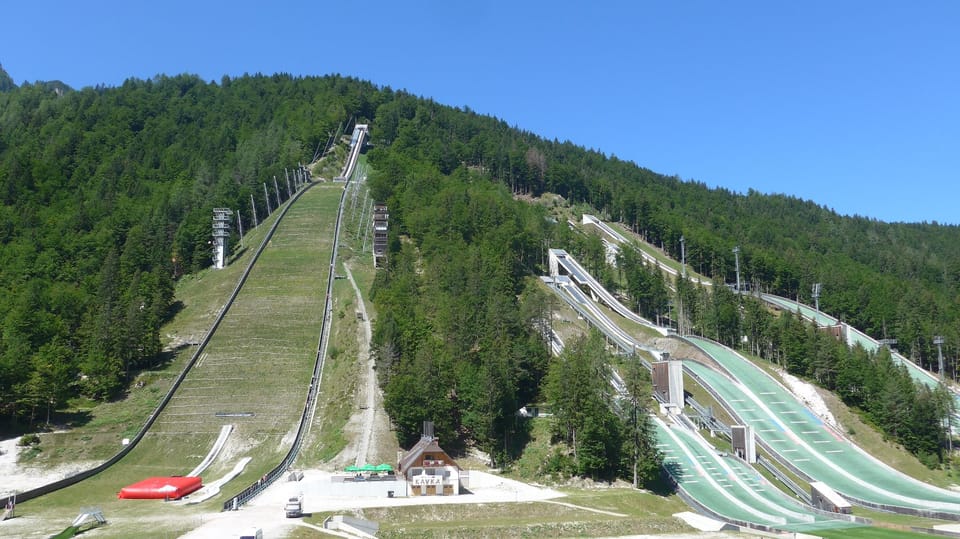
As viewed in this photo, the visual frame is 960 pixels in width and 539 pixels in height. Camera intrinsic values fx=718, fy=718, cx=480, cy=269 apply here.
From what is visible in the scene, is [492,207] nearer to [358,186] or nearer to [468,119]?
[358,186]

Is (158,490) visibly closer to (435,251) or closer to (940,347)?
(435,251)

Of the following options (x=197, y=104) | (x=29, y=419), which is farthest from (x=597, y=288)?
(x=197, y=104)

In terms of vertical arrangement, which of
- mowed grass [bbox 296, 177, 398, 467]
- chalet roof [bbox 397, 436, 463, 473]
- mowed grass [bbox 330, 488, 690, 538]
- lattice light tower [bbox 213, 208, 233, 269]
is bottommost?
mowed grass [bbox 330, 488, 690, 538]

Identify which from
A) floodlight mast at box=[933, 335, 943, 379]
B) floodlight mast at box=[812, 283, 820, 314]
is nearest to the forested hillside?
floodlight mast at box=[812, 283, 820, 314]

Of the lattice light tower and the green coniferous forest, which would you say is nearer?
the green coniferous forest

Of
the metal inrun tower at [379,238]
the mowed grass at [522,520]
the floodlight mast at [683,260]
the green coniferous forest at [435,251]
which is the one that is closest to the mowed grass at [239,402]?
the metal inrun tower at [379,238]

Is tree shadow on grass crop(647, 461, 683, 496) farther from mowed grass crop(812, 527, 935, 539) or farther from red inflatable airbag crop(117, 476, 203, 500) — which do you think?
red inflatable airbag crop(117, 476, 203, 500)
